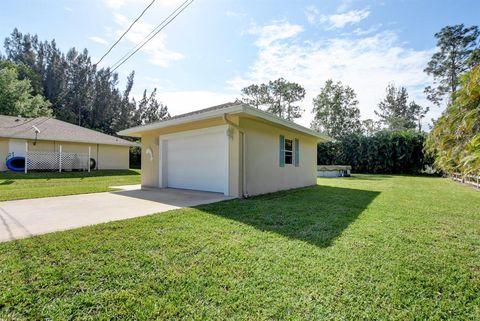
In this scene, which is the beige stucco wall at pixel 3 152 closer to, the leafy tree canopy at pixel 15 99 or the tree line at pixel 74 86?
the leafy tree canopy at pixel 15 99

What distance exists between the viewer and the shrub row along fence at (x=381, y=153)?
64.4 ft

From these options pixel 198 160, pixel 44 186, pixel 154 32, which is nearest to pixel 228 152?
pixel 198 160

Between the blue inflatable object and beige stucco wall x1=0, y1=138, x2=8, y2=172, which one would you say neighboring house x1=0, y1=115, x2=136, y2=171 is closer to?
beige stucco wall x1=0, y1=138, x2=8, y2=172

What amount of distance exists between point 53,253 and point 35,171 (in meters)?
14.9

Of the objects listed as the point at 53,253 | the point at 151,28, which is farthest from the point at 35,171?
the point at 53,253

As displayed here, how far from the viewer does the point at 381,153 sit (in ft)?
67.9

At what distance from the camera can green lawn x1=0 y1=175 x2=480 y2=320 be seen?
6.59 feet

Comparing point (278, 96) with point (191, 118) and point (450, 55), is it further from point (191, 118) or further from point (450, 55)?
point (191, 118)

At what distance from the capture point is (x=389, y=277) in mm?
2537

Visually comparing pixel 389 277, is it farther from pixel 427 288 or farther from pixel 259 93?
pixel 259 93

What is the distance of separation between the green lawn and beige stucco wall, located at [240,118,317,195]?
10.6 ft

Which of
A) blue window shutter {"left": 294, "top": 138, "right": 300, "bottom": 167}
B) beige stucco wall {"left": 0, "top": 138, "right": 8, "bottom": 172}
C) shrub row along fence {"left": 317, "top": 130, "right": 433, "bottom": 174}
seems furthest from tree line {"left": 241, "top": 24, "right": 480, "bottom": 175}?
beige stucco wall {"left": 0, "top": 138, "right": 8, "bottom": 172}

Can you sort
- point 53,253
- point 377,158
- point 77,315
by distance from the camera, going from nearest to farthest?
point 77,315
point 53,253
point 377,158

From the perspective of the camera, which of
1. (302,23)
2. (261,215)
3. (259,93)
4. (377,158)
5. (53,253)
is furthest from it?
(259,93)
